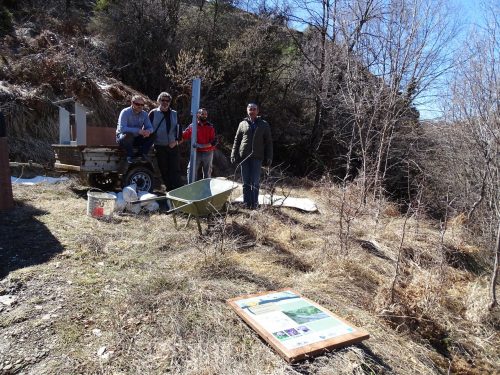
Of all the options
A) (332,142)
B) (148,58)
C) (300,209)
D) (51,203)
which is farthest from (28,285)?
(332,142)

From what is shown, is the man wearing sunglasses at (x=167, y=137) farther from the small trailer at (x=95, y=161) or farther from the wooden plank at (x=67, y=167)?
the wooden plank at (x=67, y=167)

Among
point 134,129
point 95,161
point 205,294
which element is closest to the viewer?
point 205,294

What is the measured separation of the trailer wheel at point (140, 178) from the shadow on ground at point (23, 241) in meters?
1.35

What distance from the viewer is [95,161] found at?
638 cm

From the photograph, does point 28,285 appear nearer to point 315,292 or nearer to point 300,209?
point 315,292

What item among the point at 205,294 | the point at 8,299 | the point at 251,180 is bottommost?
the point at 8,299

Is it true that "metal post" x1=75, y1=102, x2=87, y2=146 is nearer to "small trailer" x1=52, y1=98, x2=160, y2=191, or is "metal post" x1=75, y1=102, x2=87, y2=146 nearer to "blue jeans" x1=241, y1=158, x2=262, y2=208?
"small trailer" x1=52, y1=98, x2=160, y2=191

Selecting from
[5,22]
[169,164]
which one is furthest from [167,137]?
[5,22]

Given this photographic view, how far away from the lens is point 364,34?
955 centimetres

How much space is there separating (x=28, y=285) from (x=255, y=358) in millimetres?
2085

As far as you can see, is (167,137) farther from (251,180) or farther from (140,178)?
(251,180)

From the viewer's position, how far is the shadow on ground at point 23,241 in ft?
12.6

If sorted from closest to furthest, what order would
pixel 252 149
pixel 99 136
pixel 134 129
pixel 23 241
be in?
pixel 23 241
pixel 134 129
pixel 252 149
pixel 99 136

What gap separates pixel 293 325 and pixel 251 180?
12.5ft
